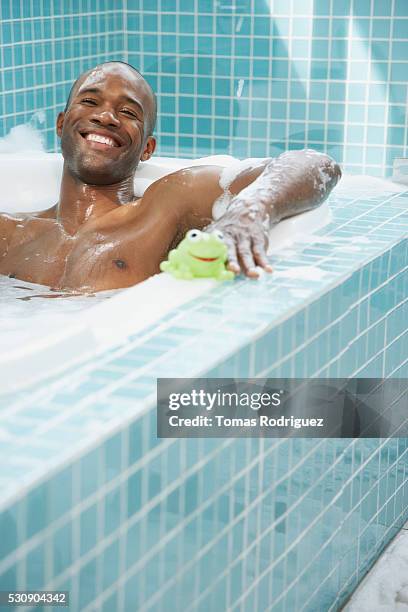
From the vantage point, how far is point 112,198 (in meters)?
2.33

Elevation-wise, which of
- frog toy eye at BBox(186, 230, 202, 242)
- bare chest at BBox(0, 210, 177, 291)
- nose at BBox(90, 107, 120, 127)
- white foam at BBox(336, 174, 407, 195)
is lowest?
bare chest at BBox(0, 210, 177, 291)

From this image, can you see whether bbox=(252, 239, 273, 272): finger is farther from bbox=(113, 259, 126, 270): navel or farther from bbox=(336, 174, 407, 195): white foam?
bbox=(336, 174, 407, 195): white foam

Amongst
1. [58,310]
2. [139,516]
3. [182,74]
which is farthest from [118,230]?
[182,74]

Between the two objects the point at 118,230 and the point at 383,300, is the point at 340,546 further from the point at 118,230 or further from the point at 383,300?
the point at 118,230

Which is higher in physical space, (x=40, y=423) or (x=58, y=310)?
(x=40, y=423)

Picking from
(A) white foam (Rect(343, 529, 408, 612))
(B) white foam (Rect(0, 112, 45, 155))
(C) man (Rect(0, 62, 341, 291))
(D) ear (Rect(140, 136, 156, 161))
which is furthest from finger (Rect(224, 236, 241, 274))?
(B) white foam (Rect(0, 112, 45, 155))

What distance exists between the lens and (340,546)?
5.74 feet

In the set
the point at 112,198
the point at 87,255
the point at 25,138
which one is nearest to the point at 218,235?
the point at 87,255

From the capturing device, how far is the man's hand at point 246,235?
1.64 m

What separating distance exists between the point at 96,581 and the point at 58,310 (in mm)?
1055

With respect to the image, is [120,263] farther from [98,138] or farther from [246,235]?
[246,235]

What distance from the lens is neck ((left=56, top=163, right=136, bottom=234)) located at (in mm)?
2320

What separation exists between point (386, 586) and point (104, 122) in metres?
1.13

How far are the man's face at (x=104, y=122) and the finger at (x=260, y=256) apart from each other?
0.66 metres
